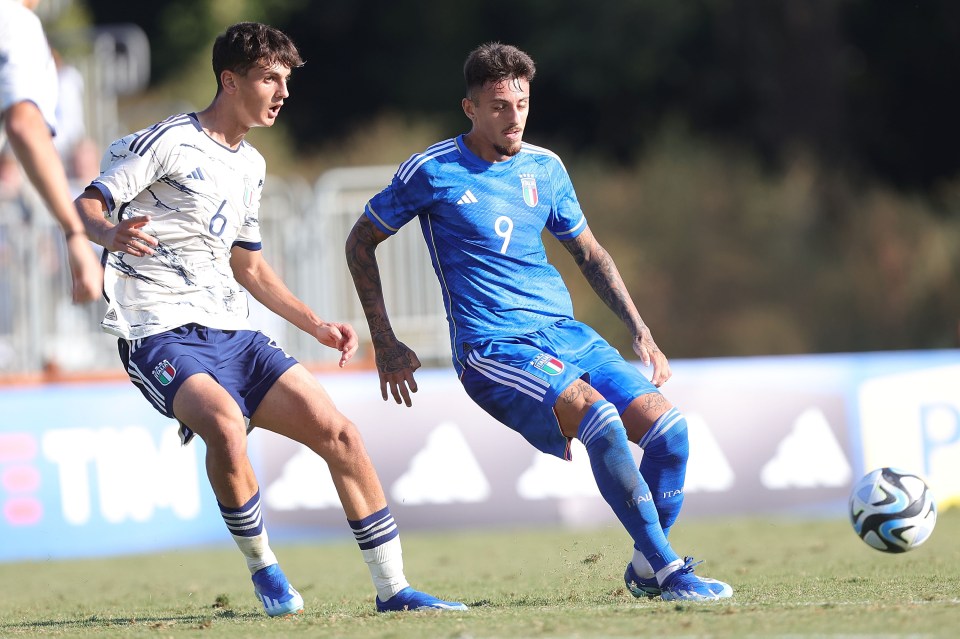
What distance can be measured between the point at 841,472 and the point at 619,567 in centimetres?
489

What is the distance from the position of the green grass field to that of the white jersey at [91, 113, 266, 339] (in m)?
1.31

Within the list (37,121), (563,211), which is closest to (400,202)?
(563,211)

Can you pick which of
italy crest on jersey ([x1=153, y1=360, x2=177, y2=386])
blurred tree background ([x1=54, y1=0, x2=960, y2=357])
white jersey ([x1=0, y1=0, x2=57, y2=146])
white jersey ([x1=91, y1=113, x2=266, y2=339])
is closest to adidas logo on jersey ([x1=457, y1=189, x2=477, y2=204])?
white jersey ([x1=91, y1=113, x2=266, y2=339])

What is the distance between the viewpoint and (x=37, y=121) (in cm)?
448

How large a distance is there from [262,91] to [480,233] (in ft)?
3.68

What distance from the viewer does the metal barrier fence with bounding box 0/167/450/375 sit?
41.7ft

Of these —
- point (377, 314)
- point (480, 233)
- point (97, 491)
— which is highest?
point (480, 233)

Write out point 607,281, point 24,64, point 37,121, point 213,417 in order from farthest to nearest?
point 607,281, point 213,417, point 24,64, point 37,121

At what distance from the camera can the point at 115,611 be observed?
22.3 ft

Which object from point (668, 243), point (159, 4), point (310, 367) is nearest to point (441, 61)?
point (159, 4)

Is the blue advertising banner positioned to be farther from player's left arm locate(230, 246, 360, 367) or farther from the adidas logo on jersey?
the adidas logo on jersey

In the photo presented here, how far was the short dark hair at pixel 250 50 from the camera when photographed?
237 inches

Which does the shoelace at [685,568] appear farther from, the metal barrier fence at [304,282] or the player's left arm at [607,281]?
the metal barrier fence at [304,282]

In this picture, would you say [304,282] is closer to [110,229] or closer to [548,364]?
[548,364]
